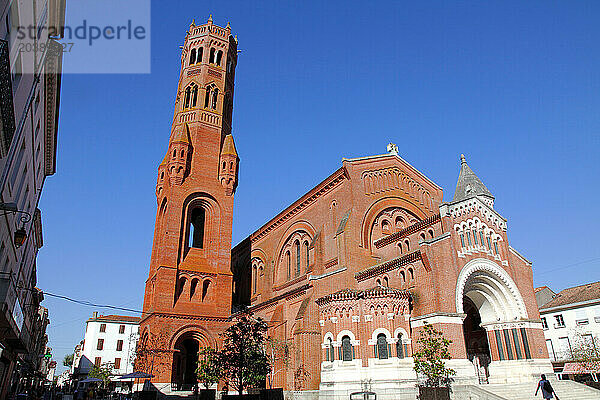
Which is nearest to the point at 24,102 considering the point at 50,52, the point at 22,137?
the point at 22,137

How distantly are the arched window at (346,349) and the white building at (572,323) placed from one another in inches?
985

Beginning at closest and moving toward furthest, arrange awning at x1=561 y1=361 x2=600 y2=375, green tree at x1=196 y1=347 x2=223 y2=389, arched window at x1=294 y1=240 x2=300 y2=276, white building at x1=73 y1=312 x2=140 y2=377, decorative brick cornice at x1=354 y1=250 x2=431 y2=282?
green tree at x1=196 y1=347 x2=223 y2=389
decorative brick cornice at x1=354 y1=250 x2=431 y2=282
awning at x1=561 y1=361 x2=600 y2=375
arched window at x1=294 y1=240 x2=300 y2=276
white building at x1=73 y1=312 x2=140 y2=377

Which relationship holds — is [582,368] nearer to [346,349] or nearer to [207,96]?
[346,349]

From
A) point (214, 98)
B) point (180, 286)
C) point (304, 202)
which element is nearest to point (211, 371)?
point (180, 286)

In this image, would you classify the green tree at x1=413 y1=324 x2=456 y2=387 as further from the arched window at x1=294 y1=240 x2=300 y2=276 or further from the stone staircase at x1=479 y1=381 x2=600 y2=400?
the arched window at x1=294 y1=240 x2=300 y2=276

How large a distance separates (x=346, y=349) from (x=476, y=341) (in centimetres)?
1054

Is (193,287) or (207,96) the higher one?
(207,96)

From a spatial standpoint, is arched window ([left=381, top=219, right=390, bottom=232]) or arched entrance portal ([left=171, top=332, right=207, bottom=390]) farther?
arched entrance portal ([left=171, top=332, right=207, bottom=390])

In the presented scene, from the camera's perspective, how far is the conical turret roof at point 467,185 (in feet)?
96.9

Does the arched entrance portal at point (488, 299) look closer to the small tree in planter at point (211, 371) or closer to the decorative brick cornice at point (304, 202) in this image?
the decorative brick cornice at point (304, 202)

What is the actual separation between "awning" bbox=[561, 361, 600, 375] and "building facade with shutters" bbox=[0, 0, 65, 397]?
38.0m

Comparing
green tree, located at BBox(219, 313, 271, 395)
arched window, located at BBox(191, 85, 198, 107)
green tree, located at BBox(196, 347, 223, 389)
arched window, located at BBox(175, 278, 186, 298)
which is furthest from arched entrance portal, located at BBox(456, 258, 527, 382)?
arched window, located at BBox(191, 85, 198, 107)

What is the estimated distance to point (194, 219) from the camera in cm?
4162

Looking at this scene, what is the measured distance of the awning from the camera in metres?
31.9
